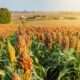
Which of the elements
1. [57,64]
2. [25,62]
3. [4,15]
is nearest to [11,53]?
[25,62]

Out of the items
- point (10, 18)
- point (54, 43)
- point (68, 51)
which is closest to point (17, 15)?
point (10, 18)

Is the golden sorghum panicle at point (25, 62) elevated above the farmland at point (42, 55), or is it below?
above

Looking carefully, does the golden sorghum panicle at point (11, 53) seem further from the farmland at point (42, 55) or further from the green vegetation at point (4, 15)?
the green vegetation at point (4, 15)

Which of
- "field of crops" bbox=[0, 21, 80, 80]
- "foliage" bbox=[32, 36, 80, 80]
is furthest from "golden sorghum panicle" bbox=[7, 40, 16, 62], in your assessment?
"foliage" bbox=[32, 36, 80, 80]

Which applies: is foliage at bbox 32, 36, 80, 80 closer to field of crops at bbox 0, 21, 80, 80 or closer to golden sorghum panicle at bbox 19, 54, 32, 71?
field of crops at bbox 0, 21, 80, 80

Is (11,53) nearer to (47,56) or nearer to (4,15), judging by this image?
(47,56)

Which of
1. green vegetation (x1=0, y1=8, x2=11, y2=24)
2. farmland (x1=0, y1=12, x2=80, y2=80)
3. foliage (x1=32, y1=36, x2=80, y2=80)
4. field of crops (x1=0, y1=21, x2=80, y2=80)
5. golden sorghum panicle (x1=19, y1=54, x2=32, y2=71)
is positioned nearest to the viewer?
golden sorghum panicle (x1=19, y1=54, x2=32, y2=71)

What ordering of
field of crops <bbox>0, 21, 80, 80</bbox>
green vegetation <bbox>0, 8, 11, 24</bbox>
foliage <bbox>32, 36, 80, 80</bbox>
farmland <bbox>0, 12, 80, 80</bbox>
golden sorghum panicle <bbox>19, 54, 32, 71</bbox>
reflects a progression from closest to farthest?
golden sorghum panicle <bbox>19, 54, 32, 71</bbox> < farmland <bbox>0, 12, 80, 80</bbox> < field of crops <bbox>0, 21, 80, 80</bbox> < foliage <bbox>32, 36, 80, 80</bbox> < green vegetation <bbox>0, 8, 11, 24</bbox>

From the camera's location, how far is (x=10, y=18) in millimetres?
3232

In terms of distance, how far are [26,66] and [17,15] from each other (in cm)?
169

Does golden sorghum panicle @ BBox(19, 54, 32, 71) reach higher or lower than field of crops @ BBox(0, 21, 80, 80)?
higher

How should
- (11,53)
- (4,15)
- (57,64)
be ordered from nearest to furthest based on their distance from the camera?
(11,53)
(57,64)
(4,15)

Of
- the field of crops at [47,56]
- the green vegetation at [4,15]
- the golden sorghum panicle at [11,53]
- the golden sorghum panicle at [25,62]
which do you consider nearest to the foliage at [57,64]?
the field of crops at [47,56]

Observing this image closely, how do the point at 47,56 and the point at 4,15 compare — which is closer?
the point at 47,56
